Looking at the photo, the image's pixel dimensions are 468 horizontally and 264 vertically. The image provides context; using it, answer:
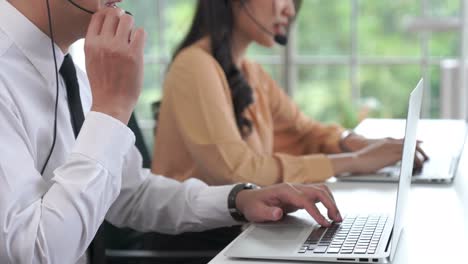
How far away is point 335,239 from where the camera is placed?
1466mm

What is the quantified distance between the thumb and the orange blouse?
1.84ft

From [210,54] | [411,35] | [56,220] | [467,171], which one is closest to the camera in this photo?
[56,220]

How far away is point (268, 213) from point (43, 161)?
412mm

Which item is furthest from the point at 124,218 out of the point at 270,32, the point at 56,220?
the point at 270,32

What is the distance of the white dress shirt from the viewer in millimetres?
1318

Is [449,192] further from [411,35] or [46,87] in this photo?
[411,35]

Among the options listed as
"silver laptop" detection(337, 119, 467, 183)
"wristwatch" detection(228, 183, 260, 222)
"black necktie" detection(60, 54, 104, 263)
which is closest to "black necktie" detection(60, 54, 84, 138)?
"black necktie" detection(60, 54, 104, 263)

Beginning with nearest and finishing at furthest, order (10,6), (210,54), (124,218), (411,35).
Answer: (10,6), (124,218), (210,54), (411,35)

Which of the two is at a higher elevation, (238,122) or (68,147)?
(68,147)

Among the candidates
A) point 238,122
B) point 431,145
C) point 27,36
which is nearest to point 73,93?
point 27,36

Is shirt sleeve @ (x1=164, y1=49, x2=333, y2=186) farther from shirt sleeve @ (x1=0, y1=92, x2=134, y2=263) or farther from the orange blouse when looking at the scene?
shirt sleeve @ (x1=0, y1=92, x2=134, y2=263)

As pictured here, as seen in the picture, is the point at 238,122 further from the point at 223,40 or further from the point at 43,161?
the point at 43,161

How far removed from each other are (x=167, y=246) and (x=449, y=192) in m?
0.73

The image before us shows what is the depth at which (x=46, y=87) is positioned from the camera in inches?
61.0
